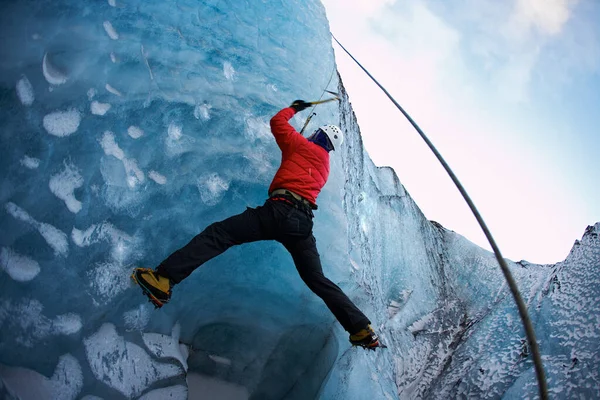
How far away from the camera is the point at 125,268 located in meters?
2.29

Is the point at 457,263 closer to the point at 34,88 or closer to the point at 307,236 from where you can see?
the point at 307,236

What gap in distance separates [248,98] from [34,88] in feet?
3.86

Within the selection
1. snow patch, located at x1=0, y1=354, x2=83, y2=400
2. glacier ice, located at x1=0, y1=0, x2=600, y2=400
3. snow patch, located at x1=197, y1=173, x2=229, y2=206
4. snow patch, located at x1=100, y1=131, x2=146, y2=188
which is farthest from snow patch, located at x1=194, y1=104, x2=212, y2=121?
snow patch, located at x1=0, y1=354, x2=83, y2=400

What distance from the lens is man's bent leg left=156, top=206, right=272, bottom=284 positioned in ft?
6.21

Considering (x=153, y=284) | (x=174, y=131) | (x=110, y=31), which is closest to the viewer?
(x=153, y=284)

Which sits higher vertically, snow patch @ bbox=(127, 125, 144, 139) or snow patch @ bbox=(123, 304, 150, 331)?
snow patch @ bbox=(127, 125, 144, 139)

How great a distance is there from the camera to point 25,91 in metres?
2.00

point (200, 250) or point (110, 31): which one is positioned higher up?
point (110, 31)

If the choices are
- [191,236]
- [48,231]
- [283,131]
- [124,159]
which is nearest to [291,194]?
[283,131]

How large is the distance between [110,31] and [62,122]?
22.6 inches

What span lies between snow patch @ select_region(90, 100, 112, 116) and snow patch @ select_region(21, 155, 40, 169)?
375mm

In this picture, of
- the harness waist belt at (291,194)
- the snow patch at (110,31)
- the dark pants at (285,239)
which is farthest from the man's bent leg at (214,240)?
the snow patch at (110,31)

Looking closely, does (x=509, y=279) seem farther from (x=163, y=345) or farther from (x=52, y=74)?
(x=52, y=74)

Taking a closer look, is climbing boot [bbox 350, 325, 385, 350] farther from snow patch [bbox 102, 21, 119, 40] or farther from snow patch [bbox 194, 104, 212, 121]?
snow patch [bbox 102, 21, 119, 40]
